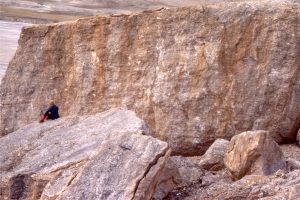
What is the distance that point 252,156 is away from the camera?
47.1 feet

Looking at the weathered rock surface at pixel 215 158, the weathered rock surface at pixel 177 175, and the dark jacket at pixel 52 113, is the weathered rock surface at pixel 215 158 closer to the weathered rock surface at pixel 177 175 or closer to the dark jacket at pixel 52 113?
the weathered rock surface at pixel 177 175

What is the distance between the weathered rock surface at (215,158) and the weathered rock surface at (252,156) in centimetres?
104

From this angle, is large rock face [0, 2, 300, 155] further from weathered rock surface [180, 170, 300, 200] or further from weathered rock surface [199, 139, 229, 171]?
weathered rock surface [180, 170, 300, 200]

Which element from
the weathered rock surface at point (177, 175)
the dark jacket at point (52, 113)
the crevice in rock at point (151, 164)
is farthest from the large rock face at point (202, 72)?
the crevice in rock at point (151, 164)

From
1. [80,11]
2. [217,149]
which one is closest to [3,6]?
[80,11]

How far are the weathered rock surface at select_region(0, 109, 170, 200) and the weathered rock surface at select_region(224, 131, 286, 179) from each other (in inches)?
84.0

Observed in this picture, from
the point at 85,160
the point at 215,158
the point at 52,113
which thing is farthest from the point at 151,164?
the point at 52,113

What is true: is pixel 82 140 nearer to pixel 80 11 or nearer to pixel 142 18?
pixel 142 18

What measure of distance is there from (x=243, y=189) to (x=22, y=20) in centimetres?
5694

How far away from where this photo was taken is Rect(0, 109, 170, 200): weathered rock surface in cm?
1178

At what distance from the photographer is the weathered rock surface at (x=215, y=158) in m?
16.0

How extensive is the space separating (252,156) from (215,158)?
6.39 ft

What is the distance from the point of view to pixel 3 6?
3071 inches

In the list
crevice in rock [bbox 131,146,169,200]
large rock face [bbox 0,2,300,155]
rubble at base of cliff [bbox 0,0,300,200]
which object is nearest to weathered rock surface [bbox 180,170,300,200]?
rubble at base of cliff [bbox 0,0,300,200]
